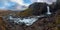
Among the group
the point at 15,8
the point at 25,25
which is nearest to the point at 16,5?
the point at 15,8

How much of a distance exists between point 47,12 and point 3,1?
615 millimetres

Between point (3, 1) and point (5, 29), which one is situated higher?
point (3, 1)

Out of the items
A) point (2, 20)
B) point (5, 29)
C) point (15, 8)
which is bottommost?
point (5, 29)

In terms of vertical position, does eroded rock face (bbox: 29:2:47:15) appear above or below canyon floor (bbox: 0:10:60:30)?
above

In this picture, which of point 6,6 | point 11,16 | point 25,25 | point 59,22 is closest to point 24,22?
point 25,25

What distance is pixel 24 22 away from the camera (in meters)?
1.95

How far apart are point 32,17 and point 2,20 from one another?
1.33 feet

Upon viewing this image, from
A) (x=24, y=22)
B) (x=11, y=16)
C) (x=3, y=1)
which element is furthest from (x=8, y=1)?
(x=24, y=22)

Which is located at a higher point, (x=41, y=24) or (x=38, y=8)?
(x=38, y=8)

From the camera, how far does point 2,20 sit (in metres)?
1.94

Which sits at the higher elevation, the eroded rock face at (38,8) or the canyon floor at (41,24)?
the eroded rock face at (38,8)

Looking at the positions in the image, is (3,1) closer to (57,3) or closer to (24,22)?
(24,22)

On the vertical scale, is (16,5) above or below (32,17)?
above

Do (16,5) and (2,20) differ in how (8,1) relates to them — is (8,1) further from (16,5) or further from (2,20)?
(2,20)
